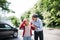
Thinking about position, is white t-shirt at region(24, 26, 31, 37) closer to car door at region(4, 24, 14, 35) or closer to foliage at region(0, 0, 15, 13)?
car door at region(4, 24, 14, 35)

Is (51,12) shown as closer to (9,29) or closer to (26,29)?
(9,29)

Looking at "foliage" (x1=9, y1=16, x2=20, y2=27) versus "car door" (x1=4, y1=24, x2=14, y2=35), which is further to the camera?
"foliage" (x1=9, y1=16, x2=20, y2=27)

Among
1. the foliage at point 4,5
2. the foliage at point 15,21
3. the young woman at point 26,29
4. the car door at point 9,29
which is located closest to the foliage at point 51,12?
the foliage at point 15,21

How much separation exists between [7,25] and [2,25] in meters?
0.42

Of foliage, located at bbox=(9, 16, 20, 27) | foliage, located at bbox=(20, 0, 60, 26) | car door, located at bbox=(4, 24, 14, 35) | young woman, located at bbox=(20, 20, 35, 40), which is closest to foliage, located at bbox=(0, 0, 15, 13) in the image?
foliage, located at bbox=(9, 16, 20, 27)

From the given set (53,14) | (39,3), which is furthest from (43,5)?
(53,14)

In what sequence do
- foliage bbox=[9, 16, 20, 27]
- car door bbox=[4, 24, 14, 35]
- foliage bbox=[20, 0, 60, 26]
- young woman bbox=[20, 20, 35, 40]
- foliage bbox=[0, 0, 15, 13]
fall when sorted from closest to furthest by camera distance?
1. young woman bbox=[20, 20, 35, 40]
2. car door bbox=[4, 24, 14, 35]
3. foliage bbox=[20, 0, 60, 26]
4. foliage bbox=[9, 16, 20, 27]
5. foliage bbox=[0, 0, 15, 13]

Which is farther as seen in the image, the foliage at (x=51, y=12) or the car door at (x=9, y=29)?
the foliage at (x=51, y=12)

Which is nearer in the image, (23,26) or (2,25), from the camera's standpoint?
(23,26)

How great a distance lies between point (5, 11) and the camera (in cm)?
3569

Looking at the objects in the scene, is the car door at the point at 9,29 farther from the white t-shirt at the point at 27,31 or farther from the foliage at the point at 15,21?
the foliage at the point at 15,21

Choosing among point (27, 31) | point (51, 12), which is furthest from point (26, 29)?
point (51, 12)

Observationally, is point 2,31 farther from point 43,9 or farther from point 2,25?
point 43,9

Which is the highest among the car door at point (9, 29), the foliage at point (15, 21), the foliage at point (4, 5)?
the foliage at point (4, 5)
